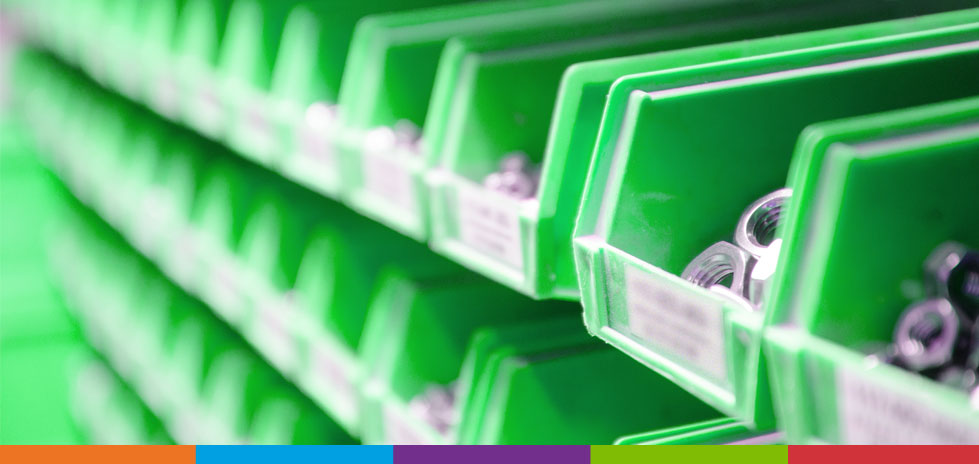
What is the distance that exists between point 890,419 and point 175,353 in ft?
8.45

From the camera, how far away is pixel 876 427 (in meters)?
0.75

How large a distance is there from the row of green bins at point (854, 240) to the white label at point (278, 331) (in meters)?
1.42

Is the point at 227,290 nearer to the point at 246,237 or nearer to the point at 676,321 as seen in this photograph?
the point at 246,237

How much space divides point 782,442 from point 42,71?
153 inches

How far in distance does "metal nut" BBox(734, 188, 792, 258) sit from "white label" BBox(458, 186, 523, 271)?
274 millimetres

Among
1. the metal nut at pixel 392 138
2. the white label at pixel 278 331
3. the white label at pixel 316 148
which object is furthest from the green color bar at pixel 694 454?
the white label at pixel 278 331

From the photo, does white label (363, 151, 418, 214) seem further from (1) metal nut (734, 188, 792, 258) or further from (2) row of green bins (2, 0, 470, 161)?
(1) metal nut (734, 188, 792, 258)

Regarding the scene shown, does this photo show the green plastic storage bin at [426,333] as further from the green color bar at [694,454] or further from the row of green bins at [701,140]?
the row of green bins at [701,140]

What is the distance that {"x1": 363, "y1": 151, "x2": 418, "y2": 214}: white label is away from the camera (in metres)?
1.52

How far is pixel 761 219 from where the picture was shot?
1.01 meters

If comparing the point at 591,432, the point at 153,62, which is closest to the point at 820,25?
the point at 591,432

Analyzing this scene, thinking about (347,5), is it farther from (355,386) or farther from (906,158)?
(906,158)

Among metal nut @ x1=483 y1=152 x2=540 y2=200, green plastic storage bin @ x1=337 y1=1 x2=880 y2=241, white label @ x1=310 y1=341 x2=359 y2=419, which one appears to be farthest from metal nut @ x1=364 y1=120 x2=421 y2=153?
white label @ x1=310 y1=341 x2=359 y2=419

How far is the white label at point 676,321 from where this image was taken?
90cm
